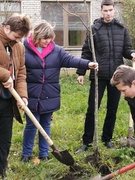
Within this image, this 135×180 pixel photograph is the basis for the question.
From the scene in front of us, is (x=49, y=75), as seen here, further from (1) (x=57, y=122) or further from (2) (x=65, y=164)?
(1) (x=57, y=122)

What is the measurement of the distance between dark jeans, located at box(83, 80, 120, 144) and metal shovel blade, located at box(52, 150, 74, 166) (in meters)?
0.89

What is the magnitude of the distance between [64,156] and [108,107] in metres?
1.17

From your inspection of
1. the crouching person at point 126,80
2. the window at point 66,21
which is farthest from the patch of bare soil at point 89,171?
the window at point 66,21

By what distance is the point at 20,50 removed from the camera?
3.46m

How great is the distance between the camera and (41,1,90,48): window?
1324 cm

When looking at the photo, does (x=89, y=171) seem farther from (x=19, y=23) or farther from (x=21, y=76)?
(x=19, y=23)

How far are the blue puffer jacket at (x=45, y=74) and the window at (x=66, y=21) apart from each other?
9.41 metres

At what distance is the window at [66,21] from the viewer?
13.2m

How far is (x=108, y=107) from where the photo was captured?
4.52 m

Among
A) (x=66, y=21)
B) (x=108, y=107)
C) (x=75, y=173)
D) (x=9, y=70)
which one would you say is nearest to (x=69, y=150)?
(x=108, y=107)

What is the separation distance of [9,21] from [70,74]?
374 inches

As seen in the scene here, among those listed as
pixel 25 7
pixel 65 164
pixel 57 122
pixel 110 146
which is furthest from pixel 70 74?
pixel 65 164

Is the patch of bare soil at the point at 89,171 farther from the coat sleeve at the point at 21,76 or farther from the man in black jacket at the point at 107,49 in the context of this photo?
the coat sleeve at the point at 21,76

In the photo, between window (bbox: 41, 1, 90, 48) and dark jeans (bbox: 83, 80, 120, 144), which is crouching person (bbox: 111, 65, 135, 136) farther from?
window (bbox: 41, 1, 90, 48)
